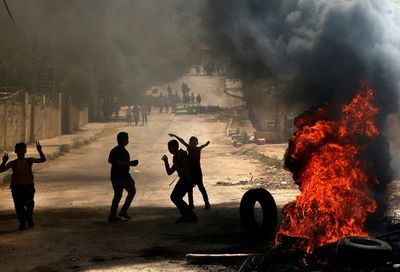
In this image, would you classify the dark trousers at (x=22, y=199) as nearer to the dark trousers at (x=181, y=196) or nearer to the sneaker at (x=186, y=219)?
the dark trousers at (x=181, y=196)

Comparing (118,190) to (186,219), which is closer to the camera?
(186,219)

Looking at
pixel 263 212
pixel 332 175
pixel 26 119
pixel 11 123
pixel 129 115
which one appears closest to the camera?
pixel 332 175

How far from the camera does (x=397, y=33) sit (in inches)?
398

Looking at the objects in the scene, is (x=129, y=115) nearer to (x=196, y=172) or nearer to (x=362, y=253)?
(x=196, y=172)

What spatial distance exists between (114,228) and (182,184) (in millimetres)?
1720

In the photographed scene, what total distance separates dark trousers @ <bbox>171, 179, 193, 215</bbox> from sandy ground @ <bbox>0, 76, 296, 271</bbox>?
14.1 inches

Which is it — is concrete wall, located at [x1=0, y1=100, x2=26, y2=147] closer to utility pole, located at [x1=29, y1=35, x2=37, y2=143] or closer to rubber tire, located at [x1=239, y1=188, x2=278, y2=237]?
utility pole, located at [x1=29, y1=35, x2=37, y2=143]

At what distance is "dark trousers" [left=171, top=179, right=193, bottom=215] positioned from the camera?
34.2 feet

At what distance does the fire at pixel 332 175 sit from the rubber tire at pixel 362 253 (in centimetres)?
120

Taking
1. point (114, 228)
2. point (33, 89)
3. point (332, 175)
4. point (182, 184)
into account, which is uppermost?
point (33, 89)

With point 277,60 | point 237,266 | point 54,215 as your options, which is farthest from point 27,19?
point 237,266

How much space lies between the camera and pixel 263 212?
889cm

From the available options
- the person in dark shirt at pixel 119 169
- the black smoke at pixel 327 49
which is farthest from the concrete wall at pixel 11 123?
the black smoke at pixel 327 49

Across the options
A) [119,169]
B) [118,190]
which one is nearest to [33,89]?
[119,169]
